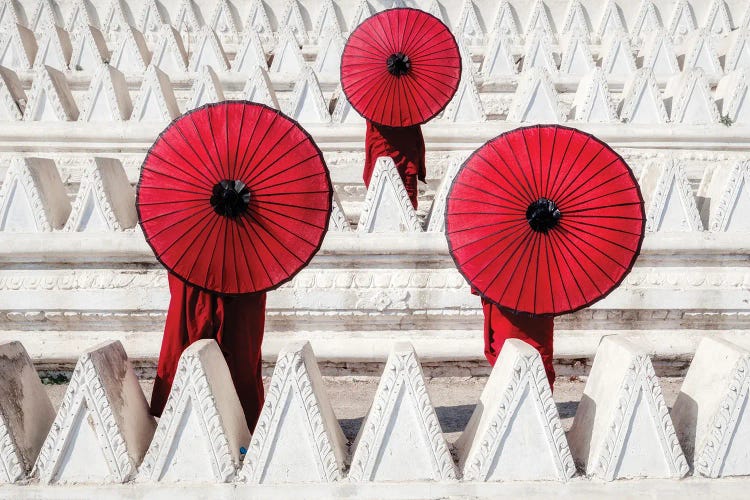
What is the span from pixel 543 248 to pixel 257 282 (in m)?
1.10

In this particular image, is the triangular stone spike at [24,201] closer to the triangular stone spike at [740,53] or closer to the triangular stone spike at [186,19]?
the triangular stone spike at [186,19]

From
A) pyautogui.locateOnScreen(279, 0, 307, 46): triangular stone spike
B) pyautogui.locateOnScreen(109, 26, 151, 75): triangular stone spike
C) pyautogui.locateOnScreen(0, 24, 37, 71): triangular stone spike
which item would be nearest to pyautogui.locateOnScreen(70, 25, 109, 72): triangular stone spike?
pyautogui.locateOnScreen(109, 26, 151, 75): triangular stone spike

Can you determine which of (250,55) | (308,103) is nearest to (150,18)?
(250,55)

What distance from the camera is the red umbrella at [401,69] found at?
187 inches

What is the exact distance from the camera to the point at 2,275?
3760 mm

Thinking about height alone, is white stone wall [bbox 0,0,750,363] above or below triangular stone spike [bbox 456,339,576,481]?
above

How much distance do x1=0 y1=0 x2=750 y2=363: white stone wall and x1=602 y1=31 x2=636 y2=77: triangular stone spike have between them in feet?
0.06

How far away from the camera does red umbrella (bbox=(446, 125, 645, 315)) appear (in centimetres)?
272

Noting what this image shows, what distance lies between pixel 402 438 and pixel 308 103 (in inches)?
137

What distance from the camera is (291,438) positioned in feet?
7.63

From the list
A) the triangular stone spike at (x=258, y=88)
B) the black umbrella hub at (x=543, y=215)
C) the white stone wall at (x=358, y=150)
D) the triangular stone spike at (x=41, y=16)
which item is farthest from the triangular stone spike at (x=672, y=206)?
the triangular stone spike at (x=41, y=16)

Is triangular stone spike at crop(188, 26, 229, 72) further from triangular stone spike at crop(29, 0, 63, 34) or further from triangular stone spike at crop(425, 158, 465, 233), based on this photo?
triangular stone spike at crop(425, 158, 465, 233)

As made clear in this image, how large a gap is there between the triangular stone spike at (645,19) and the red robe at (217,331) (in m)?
6.60

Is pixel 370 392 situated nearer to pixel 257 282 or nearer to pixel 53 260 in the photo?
pixel 257 282
